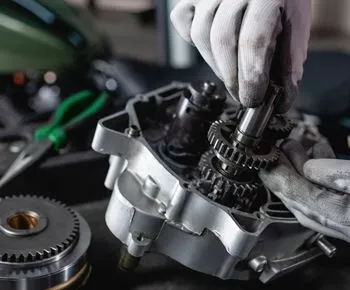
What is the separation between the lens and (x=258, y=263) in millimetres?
691

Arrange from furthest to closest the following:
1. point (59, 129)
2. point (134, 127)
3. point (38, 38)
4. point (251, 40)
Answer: point (38, 38) < point (59, 129) < point (134, 127) < point (251, 40)

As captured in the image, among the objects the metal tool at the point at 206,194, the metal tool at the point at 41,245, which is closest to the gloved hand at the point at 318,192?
the metal tool at the point at 206,194

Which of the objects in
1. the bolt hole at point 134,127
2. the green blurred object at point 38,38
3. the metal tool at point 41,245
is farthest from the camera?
the green blurred object at point 38,38

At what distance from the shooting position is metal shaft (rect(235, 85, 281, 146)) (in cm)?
→ 65

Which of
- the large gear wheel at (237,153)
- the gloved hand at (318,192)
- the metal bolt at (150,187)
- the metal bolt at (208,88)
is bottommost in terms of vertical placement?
the metal bolt at (150,187)

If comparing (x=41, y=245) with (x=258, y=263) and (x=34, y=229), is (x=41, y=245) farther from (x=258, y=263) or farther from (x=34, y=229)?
(x=258, y=263)

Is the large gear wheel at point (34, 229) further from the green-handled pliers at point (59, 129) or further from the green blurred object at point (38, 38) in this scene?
the green blurred object at point (38, 38)

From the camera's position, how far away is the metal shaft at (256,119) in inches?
25.6

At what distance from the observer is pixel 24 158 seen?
845 mm

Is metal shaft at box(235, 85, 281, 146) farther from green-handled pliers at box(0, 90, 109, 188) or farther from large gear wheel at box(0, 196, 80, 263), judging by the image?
green-handled pliers at box(0, 90, 109, 188)

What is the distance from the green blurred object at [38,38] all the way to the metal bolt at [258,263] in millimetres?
562

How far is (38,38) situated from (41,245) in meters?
0.53

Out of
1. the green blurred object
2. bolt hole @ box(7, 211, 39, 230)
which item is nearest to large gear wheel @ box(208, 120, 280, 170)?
bolt hole @ box(7, 211, 39, 230)

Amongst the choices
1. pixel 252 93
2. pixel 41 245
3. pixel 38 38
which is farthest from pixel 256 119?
pixel 38 38
